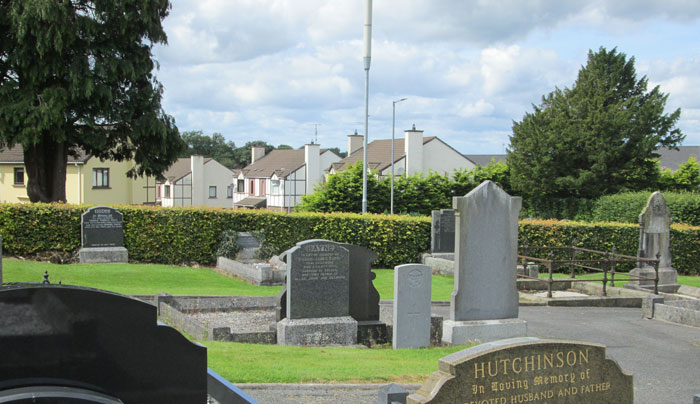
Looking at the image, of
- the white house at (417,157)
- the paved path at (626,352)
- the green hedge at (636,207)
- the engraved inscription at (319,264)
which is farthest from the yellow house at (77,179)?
the paved path at (626,352)

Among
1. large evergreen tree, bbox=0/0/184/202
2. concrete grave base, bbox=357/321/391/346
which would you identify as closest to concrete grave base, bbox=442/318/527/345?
concrete grave base, bbox=357/321/391/346

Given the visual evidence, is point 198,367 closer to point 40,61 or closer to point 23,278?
point 23,278

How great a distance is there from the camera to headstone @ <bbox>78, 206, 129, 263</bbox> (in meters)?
20.8

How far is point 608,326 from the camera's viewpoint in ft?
43.4

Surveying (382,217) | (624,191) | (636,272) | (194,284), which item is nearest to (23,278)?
(194,284)

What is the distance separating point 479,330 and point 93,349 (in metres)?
8.45

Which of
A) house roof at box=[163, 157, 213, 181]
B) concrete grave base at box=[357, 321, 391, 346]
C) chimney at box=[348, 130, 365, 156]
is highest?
chimney at box=[348, 130, 365, 156]

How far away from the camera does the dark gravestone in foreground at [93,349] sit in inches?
122

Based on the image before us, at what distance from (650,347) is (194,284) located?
1207 centimetres

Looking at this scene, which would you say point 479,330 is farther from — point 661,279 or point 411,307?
point 661,279

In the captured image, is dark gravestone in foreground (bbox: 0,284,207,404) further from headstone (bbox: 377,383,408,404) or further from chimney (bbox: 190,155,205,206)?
chimney (bbox: 190,155,205,206)

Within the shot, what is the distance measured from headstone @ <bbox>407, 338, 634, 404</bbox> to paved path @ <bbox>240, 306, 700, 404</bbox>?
8.72 ft

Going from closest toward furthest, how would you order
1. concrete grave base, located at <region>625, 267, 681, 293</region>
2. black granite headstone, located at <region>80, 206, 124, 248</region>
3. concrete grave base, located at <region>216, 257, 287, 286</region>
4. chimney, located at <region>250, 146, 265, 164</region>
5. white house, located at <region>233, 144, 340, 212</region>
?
concrete grave base, located at <region>216, 257, 287, 286</region>, concrete grave base, located at <region>625, 267, 681, 293</region>, black granite headstone, located at <region>80, 206, 124, 248</region>, white house, located at <region>233, 144, 340, 212</region>, chimney, located at <region>250, 146, 265, 164</region>

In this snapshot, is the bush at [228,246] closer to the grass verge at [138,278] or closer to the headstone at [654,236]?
the grass verge at [138,278]
